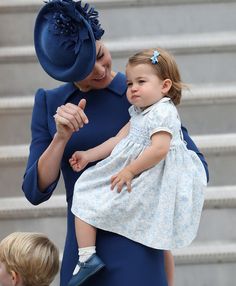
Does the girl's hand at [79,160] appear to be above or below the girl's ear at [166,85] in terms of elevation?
below

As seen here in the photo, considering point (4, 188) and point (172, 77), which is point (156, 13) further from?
point (172, 77)

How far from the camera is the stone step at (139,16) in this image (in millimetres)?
3473

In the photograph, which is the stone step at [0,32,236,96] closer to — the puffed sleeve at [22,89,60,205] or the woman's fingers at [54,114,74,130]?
the puffed sleeve at [22,89,60,205]

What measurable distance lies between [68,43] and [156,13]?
5.49 feet

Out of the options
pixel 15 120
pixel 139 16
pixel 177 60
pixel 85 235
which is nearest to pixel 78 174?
pixel 85 235

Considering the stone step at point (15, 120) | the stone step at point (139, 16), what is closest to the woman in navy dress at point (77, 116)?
the stone step at point (15, 120)

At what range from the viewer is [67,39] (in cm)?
187

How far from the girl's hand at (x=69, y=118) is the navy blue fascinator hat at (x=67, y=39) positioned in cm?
8

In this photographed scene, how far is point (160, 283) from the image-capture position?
75.2 inches

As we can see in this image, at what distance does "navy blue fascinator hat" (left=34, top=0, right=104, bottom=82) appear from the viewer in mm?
1849

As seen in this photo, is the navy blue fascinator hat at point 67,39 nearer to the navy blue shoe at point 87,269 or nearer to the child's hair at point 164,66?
the child's hair at point 164,66

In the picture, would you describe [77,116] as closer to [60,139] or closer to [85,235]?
[60,139]

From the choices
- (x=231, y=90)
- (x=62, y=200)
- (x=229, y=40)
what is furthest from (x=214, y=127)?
(x=62, y=200)

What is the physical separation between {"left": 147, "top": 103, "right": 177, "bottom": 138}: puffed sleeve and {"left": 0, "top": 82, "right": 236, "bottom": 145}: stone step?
133 cm
